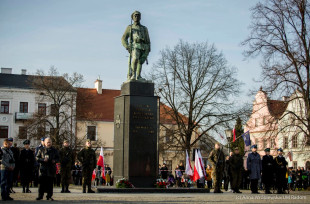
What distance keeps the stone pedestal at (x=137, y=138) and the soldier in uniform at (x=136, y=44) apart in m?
0.91

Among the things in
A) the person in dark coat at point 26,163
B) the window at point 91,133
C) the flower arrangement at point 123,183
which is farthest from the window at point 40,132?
the flower arrangement at point 123,183

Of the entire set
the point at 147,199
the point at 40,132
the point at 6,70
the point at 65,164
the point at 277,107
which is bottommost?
the point at 147,199

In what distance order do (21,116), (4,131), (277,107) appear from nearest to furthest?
→ (277,107) < (21,116) < (4,131)

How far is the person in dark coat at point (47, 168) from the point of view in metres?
12.3

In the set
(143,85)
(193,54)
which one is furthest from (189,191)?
(193,54)

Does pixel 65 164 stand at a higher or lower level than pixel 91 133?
lower

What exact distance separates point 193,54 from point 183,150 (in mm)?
8026

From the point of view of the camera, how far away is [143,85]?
17547 millimetres

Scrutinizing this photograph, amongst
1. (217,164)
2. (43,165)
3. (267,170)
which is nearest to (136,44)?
(217,164)

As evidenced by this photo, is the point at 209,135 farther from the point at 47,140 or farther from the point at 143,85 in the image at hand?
the point at 47,140

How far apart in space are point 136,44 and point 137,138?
3781 millimetres

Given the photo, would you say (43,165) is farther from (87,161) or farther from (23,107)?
(23,107)

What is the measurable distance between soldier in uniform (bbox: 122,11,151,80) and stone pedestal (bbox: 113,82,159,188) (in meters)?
0.91

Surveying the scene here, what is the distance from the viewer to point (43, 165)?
1235cm
